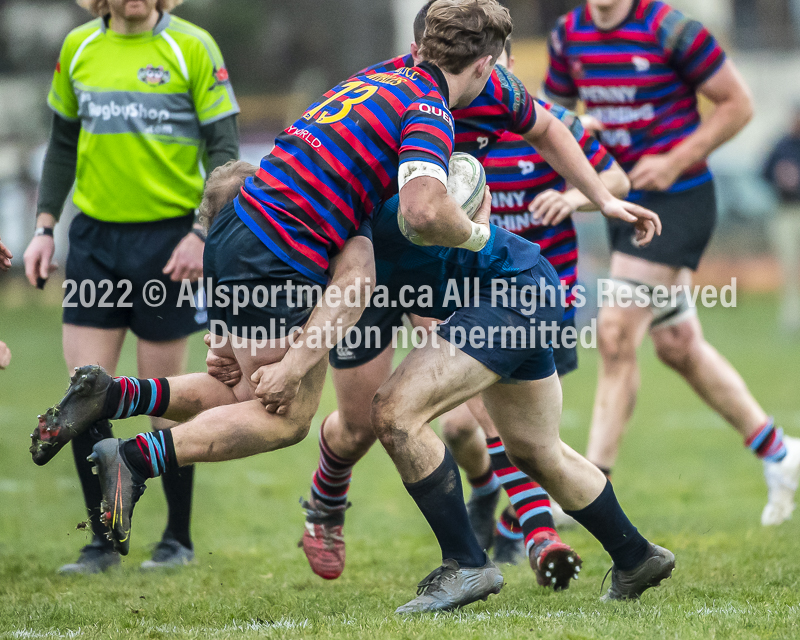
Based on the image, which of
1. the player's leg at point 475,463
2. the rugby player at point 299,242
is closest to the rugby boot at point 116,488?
the rugby player at point 299,242

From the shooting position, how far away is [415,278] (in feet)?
12.0

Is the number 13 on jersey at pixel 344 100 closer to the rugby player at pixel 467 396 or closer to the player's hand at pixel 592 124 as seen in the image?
the rugby player at pixel 467 396

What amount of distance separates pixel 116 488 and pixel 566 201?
2168 millimetres

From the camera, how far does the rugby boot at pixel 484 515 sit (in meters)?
4.85

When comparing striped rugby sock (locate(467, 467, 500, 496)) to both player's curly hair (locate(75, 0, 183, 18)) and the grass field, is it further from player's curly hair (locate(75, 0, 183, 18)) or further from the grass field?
player's curly hair (locate(75, 0, 183, 18))

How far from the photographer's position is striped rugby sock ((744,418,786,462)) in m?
5.42

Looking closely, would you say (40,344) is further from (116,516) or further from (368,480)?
(116,516)

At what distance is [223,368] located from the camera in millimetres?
3666

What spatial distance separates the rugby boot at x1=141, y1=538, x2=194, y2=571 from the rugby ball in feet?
6.84

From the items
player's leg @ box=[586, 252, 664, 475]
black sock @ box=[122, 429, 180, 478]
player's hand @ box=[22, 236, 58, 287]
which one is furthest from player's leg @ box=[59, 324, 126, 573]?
player's leg @ box=[586, 252, 664, 475]

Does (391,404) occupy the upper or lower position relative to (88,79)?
lower

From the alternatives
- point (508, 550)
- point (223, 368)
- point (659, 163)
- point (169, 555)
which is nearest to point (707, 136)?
point (659, 163)

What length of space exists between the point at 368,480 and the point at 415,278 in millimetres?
3748

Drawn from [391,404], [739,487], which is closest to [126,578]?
[391,404]
